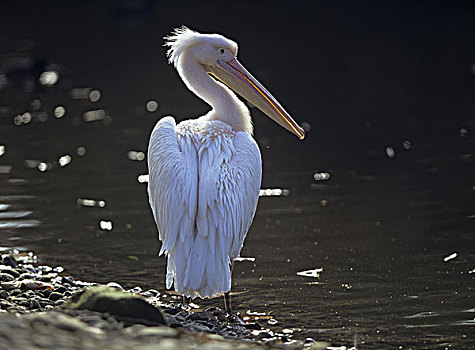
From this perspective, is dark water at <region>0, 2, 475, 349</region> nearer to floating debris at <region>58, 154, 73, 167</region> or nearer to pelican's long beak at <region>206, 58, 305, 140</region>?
floating debris at <region>58, 154, 73, 167</region>

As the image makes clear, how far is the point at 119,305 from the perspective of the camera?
4438 mm

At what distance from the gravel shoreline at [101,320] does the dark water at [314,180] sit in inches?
10.1

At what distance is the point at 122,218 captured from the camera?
794 centimetres

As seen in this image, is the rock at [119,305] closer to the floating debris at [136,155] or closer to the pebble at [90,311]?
the pebble at [90,311]

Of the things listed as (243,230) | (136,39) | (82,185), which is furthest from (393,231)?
(136,39)

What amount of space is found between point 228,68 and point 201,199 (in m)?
1.51

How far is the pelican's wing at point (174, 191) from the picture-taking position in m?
5.31

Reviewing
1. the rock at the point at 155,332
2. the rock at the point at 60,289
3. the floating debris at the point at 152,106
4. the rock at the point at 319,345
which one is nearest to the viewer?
the rock at the point at 155,332

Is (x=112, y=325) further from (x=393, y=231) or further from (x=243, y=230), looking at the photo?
(x=393, y=231)

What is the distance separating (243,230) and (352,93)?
28.5 ft

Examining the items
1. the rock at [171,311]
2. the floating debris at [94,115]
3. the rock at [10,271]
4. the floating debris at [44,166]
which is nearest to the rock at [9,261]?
the rock at [10,271]

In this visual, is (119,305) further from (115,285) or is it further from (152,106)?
(152,106)

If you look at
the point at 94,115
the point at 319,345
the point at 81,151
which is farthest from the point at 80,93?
the point at 319,345

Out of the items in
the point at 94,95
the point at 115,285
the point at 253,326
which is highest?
the point at 94,95
